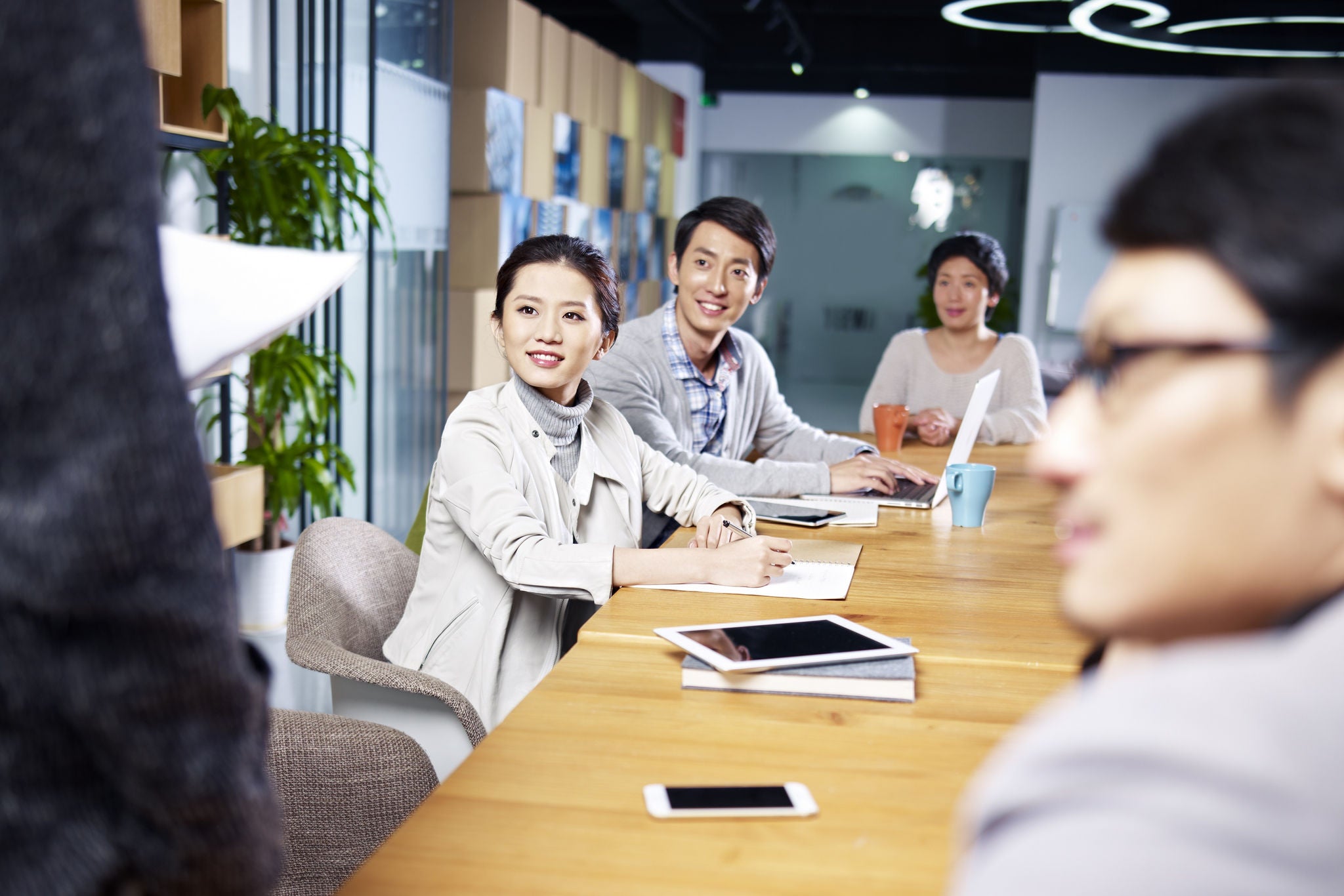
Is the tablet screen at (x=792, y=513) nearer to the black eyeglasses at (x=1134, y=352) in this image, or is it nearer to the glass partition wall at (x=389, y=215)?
the black eyeglasses at (x=1134, y=352)

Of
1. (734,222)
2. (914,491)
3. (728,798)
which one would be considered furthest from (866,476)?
(728,798)

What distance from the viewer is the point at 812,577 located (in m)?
1.83

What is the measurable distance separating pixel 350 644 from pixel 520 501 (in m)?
0.34

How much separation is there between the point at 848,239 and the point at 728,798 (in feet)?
32.7

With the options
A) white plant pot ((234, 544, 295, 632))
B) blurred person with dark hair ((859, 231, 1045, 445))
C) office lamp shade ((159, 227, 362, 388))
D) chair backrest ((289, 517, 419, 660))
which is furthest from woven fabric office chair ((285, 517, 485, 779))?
white plant pot ((234, 544, 295, 632))

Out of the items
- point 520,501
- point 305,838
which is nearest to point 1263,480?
point 305,838

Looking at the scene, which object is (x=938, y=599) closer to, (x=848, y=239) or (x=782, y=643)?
(x=782, y=643)

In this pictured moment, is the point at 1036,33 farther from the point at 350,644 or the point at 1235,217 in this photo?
the point at 1235,217

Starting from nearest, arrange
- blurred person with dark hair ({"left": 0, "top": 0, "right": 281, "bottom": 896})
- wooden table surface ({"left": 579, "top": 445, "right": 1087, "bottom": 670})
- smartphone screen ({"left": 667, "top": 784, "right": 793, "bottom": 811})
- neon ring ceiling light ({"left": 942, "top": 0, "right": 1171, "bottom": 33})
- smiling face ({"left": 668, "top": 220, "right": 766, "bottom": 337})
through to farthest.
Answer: blurred person with dark hair ({"left": 0, "top": 0, "right": 281, "bottom": 896}) → smartphone screen ({"left": 667, "top": 784, "right": 793, "bottom": 811}) → wooden table surface ({"left": 579, "top": 445, "right": 1087, "bottom": 670}) → smiling face ({"left": 668, "top": 220, "right": 766, "bottom": 337}) → neon ring ceiling light ({"left": 942, "top": 0, "right": 1171, "bottom": 33})

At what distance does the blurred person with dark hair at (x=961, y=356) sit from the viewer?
362 cm

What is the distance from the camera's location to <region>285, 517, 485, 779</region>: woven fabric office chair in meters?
1.62

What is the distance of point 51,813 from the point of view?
1.94ft

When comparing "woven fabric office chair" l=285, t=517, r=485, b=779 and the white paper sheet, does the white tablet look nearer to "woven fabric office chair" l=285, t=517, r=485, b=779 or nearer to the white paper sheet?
the white paper sheet

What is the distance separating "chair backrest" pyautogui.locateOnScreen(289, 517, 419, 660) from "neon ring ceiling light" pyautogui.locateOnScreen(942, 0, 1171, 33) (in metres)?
5.35
